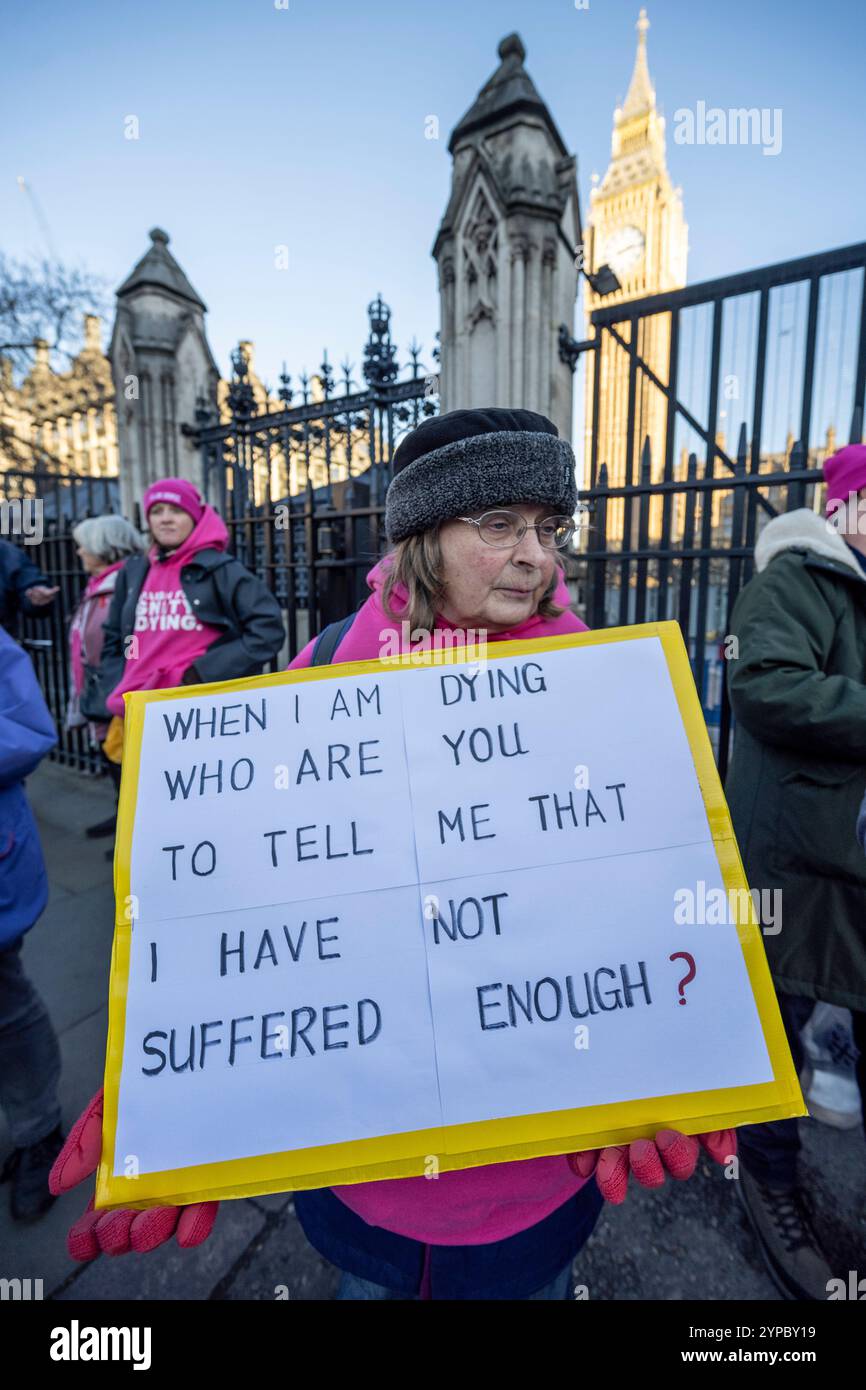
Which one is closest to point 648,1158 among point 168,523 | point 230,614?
point 230,614

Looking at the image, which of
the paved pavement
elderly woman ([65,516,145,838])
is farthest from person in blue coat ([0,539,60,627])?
the paved pavement

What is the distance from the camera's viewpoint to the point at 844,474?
1.87 metres

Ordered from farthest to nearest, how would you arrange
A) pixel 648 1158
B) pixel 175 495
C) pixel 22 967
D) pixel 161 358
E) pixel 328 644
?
pixel 161 358 → pixel 175 495 → pixel 22 967 → pixel 328 644 → pixel 648 1158

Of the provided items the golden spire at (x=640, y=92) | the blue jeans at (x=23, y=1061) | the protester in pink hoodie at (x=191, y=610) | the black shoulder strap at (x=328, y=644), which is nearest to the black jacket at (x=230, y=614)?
the protester in pink hoodie at (x=191, y=610)

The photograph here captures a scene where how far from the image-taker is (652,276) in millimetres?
58094

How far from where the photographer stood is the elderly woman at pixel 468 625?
1125mm

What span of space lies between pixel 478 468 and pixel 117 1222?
1421 millimetres

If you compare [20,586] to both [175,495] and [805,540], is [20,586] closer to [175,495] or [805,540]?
[175,495]

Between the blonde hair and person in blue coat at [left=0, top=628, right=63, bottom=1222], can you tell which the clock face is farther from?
person in blue coat at [left=0, top=628, right=63, bottom=1222]

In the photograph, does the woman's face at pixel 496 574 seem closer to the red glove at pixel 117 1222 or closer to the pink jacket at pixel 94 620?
the red glove at pixel 117 1222

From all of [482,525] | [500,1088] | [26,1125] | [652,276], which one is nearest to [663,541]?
[482,525]

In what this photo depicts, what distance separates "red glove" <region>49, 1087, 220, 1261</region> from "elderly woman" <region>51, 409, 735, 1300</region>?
5 centimetres
